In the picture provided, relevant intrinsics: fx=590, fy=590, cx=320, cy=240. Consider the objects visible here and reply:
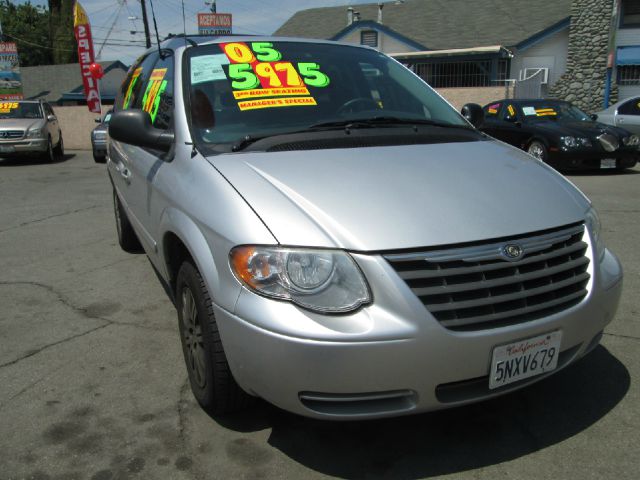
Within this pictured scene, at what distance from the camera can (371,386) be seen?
2.12m

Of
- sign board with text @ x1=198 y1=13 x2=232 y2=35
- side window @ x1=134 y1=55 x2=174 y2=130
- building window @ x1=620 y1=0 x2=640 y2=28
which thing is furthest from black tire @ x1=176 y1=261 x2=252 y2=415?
sign board with text @ x1=198 y1=13 x2=232 y2=35

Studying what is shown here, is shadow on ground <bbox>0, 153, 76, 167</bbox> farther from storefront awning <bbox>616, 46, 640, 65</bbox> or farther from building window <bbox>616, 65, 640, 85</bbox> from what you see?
building window <bbox>616, 65, 640, 85</bbox>

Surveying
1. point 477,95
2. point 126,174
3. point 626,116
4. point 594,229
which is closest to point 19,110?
point 126,174

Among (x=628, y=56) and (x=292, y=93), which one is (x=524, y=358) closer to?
(x=292, y=93)

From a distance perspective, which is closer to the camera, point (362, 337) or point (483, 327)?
point (362, 337)

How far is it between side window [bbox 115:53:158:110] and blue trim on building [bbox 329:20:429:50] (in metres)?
23.0

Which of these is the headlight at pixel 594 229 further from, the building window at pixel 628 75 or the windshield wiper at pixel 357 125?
the building window at pixel 628 75

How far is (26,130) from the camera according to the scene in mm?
14500

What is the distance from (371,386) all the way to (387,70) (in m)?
2.48

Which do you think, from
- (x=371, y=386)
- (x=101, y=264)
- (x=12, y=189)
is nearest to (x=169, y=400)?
(x=371, y=386)

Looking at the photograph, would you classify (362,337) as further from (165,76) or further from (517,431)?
(165,76)

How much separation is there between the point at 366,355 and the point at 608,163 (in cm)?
1021

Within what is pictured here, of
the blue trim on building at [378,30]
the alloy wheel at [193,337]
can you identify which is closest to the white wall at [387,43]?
the blue trim on building at [378,30]

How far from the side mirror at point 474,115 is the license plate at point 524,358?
203cm
